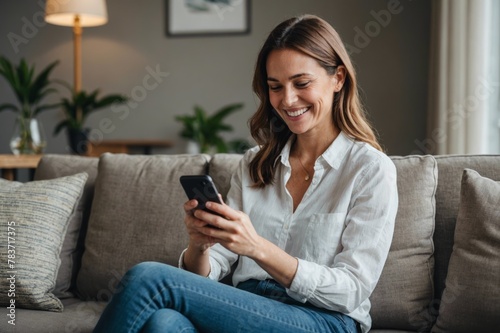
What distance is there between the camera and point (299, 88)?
1.50m

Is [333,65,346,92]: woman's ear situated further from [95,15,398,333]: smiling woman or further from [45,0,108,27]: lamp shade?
[45,0,108,27]: lamp shade

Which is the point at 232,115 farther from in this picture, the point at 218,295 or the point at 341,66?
the point at 218,295

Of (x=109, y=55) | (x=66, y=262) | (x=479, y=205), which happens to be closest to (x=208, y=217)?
(x=479, y=205)

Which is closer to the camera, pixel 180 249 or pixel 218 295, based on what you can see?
pixel 218 295

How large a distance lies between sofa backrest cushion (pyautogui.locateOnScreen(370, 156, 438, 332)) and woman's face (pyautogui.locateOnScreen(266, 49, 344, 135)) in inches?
13.6

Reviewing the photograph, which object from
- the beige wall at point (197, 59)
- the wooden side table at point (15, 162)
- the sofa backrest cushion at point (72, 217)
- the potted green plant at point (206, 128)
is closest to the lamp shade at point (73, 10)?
the beige wall at point (197, 59)

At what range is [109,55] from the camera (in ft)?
14.8

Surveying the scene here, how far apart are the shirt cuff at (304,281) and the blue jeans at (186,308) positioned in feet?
0.14

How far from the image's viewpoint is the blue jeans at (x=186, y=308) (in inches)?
47.4

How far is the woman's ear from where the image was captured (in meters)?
1.55

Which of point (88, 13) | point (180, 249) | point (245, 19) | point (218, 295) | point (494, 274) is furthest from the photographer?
point (245, 19)

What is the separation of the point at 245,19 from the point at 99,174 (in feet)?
8.44

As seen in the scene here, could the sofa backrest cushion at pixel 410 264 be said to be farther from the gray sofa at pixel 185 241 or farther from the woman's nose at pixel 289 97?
the woman's nose at pixel 289 97

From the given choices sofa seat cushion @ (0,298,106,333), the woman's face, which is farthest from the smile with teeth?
sofa seat cushion @ (0,298,106,333)
